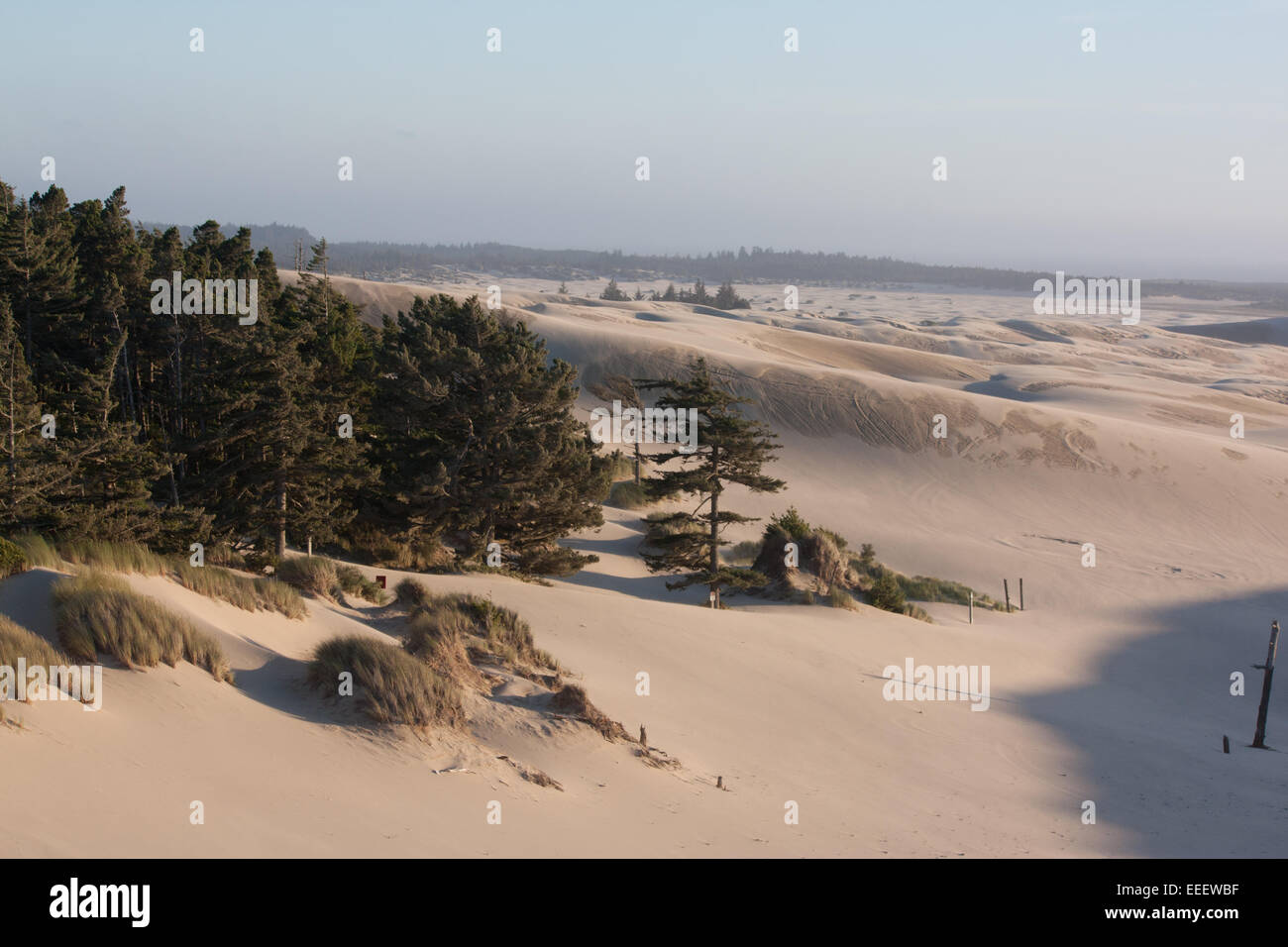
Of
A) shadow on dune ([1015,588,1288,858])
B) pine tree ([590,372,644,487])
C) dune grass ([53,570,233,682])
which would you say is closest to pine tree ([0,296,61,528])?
dune grass ([53,570,233,682])

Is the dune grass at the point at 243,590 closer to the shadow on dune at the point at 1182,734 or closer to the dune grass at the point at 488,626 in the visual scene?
the dune grass at the point at 488,626

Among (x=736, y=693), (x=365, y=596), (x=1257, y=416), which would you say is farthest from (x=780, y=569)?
(x=1257, y=416)

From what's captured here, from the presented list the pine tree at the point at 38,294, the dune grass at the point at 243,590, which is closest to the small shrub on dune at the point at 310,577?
the dune grass at the point at 243,590

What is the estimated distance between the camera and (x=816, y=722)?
39.5ft

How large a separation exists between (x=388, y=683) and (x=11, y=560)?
152 inches

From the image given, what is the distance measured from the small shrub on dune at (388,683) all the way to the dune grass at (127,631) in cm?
82

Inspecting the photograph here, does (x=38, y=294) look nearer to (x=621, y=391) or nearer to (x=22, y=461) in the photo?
(x=22, y=461)

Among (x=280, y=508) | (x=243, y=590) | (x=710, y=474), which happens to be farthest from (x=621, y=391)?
(x=243, y=590)

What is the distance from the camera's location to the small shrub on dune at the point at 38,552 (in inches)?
367

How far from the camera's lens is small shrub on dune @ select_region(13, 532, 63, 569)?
9.32 metres

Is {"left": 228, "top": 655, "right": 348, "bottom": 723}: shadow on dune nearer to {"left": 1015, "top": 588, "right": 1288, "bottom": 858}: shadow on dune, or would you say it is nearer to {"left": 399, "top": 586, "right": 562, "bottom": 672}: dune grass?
{"left": 399, "top": 586, "right": 562, "bottom": 672}: dune grass

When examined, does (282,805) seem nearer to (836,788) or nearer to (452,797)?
(452,797)

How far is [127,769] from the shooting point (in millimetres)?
6301

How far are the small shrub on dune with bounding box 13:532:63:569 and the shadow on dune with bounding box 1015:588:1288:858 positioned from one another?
10434 millimetres
